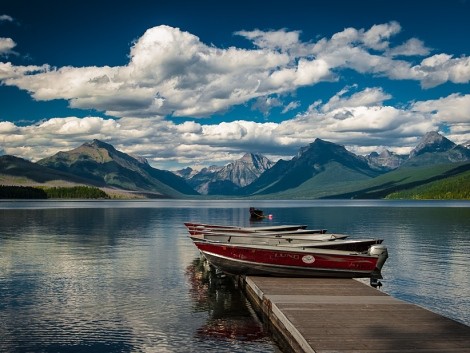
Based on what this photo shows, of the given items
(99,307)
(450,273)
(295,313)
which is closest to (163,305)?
(99,307)

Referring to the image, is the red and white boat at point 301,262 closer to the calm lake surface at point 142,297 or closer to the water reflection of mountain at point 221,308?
the water reflection of mountain at point 221,308

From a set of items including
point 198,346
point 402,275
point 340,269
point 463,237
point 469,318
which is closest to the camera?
point 198,346

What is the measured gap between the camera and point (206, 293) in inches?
1430

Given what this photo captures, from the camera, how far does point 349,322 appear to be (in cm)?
2192

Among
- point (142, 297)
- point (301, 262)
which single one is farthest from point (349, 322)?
point (142, 297)

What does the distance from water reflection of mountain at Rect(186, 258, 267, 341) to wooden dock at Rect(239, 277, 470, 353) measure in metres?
1.00

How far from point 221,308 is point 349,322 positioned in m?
11.6

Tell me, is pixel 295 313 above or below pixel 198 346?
above

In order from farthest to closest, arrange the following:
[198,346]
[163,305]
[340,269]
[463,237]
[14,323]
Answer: [463,237]
[340,269]
[163,305]
[14,323]
[198,346]

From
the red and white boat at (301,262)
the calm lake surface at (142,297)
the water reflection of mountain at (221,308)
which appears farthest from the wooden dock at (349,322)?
the red and white boat at (301,262)

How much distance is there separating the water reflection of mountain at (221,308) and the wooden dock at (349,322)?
100 centimetres

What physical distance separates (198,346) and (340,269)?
1473 cm

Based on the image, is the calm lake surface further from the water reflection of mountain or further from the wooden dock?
the wooden dock

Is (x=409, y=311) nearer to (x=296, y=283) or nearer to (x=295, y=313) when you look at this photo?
(x=295, y=313)
